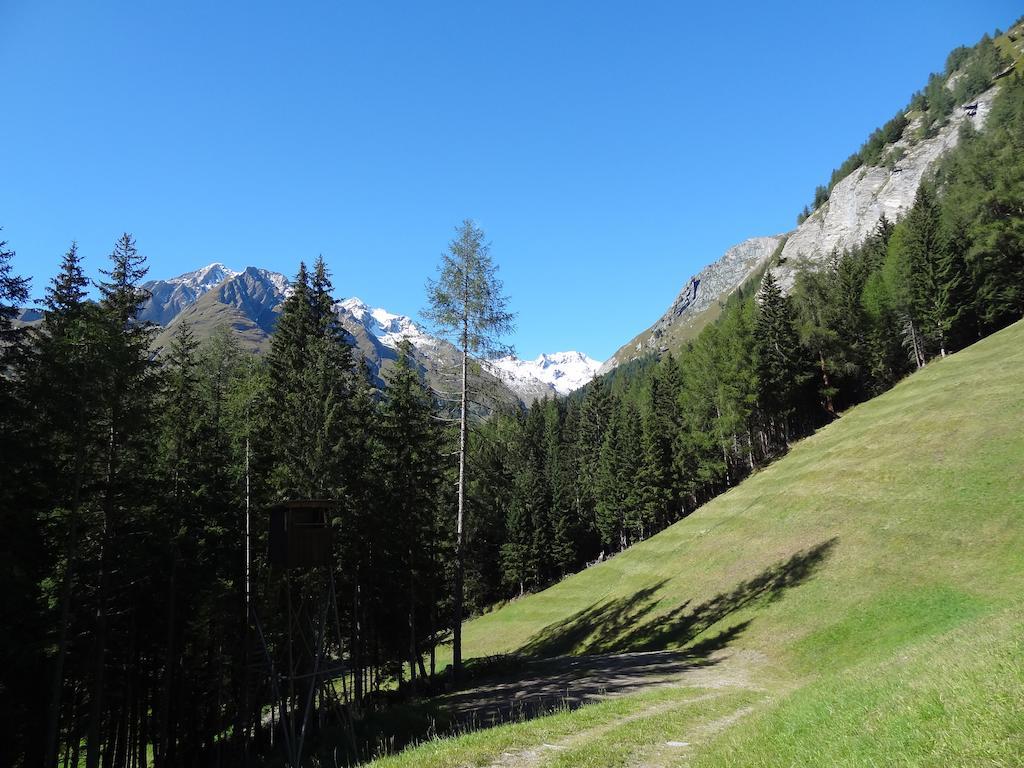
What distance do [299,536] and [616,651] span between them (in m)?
17.9

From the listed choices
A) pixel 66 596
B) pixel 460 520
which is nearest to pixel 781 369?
pixel 460 520

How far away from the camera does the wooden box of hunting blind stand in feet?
63.2

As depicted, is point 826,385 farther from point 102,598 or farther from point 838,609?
point 102,598

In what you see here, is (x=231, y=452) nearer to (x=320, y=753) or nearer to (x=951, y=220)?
(x=320, y=753)

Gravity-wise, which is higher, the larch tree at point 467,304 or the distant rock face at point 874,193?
the distant rock face at point 874,193

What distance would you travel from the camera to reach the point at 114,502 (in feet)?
62.1

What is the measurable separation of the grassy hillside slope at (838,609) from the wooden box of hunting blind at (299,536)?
914 centimetres

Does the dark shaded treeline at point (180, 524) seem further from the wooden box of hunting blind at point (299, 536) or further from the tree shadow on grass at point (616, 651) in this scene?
the tree shadow on grass at point (616, 651)

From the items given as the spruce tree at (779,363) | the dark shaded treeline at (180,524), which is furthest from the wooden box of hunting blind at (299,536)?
the spruce tree at (779,363)

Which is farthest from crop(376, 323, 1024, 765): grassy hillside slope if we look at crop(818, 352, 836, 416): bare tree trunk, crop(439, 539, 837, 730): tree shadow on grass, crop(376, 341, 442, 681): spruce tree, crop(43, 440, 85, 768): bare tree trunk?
crop(818, 352, 836, 416): bare tree trunk

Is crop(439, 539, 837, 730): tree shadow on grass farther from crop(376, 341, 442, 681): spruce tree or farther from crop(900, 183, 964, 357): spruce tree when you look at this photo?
crop(900, 183, 964, 357): spruce tree

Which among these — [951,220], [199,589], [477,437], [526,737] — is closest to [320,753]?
[526,737]

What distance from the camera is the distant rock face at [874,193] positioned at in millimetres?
148000

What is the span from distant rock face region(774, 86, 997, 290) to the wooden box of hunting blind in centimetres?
14948
